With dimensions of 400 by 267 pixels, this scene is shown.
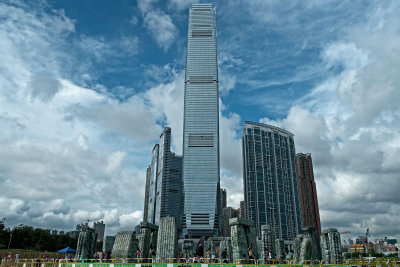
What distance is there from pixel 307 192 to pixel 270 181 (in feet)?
105

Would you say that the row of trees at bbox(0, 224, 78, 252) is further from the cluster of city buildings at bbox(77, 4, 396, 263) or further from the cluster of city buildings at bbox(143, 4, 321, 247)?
the cluster of city buildings at bbox(143, 4, 321, 247)

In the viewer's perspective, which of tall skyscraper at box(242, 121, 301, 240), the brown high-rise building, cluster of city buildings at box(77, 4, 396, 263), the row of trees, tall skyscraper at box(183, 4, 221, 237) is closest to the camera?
the row of trees

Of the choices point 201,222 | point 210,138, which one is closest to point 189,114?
point 210,138

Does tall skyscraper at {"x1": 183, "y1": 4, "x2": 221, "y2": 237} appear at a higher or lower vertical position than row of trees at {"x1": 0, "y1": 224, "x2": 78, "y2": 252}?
higher

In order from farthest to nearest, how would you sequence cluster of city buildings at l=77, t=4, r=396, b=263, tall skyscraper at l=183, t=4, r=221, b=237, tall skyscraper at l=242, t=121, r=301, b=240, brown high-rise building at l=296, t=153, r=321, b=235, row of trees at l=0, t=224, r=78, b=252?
1. brown high-rise building at l=296, t=153, r=321, b=235
2. tall skyscraper at l=242, t=121, r=301, b=240
3. cluster of city buildings at l=77, t=4, r=396, b=263
4. tall skyscraper at l=183, t=4, r=221, b=237
5. row of trees at l=0, t=224, r=78, b=252

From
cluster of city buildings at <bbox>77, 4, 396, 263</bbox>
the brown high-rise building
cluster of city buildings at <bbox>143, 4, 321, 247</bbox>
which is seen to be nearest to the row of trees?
cluster of city buildings at <bbox>77, 4, 396, 263</bbox>

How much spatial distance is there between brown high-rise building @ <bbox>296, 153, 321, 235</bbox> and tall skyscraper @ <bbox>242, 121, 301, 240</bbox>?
5712 mm

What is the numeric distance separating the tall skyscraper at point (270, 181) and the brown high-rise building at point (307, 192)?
5.71 metres

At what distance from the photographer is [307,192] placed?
190 m

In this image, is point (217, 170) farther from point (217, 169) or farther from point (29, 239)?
point (29, 239)

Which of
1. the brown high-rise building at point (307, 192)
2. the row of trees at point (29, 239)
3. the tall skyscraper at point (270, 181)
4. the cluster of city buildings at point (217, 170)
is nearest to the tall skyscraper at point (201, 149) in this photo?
the cluster of city buildings at point (217, 170)

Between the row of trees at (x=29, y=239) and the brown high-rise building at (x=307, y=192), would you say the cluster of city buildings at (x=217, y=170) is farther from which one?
the row of trees at (x=29, y=239)

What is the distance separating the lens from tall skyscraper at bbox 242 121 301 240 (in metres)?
168

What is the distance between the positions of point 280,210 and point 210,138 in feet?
197
